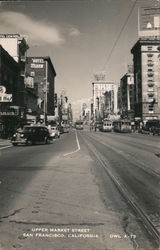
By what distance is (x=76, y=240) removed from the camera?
5.37 meters

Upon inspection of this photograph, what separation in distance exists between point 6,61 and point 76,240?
51.3 m

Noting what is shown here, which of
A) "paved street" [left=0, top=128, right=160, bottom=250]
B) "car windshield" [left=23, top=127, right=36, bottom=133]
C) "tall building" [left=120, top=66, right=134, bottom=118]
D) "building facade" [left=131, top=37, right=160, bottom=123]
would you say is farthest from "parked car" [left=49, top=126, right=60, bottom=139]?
"tall building" [left=120, top=66, right=134, bottom=118]

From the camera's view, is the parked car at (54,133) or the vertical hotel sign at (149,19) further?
the parked car at (54,133)

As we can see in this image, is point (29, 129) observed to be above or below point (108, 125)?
below

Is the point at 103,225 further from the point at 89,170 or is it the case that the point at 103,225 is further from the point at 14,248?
the point at 89,170

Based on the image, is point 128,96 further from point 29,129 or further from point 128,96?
point 29,129

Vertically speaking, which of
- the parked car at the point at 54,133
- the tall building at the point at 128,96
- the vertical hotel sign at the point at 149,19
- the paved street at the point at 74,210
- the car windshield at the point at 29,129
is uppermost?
the tall building at the point at 128,96

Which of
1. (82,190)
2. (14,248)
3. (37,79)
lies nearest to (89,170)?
(82,190)

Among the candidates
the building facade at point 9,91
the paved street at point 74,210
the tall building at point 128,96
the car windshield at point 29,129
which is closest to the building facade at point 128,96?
the tall building at point 128,96

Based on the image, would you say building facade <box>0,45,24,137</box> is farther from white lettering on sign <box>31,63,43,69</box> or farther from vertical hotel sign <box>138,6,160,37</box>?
white lettering on sign <box>31,63,43,69</box>

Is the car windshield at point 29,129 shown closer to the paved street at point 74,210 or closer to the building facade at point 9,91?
the building facade at point 9,91

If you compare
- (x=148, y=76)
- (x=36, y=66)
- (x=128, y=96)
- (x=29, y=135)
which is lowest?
(x=29, y=135)

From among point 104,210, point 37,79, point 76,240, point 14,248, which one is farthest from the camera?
point 37,79

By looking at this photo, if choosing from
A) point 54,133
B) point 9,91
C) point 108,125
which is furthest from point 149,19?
point 108,125
